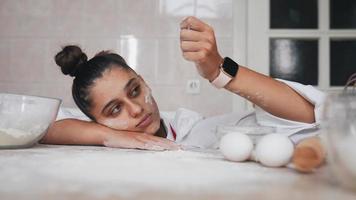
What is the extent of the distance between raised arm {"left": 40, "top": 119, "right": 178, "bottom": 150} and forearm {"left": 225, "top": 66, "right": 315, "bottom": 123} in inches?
8.6

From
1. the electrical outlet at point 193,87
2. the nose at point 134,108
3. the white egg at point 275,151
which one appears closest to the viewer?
the white egg at point 275,151

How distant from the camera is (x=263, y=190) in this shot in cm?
39

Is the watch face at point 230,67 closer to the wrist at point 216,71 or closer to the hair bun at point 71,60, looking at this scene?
the wrist at point 216,71

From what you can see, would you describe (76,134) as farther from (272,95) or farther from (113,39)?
(113,39)

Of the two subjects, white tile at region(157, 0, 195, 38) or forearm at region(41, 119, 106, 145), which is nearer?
forearm at region(41, 119, 106, 145)

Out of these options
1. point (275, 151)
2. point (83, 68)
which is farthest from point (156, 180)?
point (83, 68)

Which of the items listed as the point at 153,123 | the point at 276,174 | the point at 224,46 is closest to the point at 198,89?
the point at 224,46

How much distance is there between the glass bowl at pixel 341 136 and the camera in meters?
0.37

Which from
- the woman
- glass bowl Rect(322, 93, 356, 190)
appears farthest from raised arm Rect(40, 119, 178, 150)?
glass bowl Rect(322, 93, 356, 190)

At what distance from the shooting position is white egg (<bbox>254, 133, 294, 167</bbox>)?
52cm

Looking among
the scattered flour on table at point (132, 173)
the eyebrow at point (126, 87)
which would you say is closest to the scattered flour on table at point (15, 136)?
the scattered flour on table at point (132, 173)

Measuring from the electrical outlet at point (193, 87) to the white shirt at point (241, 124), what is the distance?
2.11 feet

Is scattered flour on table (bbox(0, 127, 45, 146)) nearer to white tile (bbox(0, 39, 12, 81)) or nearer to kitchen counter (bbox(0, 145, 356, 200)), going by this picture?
kitchen counter (bbox(0, 145, 356, 200))

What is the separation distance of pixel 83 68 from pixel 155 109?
0.86ft
